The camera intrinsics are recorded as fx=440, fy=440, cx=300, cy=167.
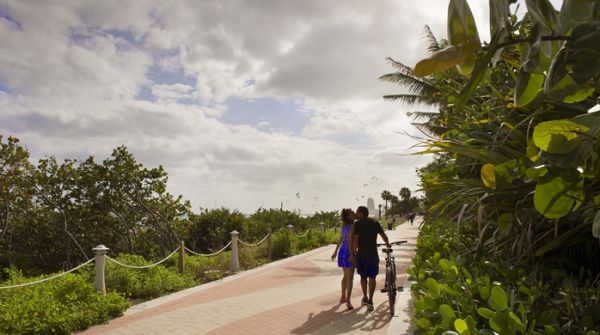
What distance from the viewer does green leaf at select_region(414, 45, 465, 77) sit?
652 mm

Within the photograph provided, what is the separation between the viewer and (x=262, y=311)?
296 inches

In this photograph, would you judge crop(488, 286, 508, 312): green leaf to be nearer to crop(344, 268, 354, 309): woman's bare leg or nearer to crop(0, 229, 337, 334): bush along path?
crop(344, 268, 354, 309): woman's bare leg

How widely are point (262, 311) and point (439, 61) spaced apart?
24.2ft

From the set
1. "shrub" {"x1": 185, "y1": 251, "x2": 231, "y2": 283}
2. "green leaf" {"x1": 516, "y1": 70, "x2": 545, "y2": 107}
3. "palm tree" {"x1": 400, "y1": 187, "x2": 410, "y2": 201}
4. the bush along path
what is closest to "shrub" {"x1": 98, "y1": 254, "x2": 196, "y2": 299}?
the bush along path

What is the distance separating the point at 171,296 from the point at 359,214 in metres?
4.17

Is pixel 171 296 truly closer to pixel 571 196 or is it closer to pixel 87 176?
pixel 87 176

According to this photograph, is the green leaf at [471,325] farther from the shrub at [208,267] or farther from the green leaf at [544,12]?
the shrub at [208,267]

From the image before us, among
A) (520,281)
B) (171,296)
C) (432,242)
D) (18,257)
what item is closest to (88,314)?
(171,296)

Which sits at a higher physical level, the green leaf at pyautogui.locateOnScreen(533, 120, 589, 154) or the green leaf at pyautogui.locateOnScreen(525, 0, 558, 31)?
the green leaf at pyautogui.locateOnScreen(525, 0, 558, 31)

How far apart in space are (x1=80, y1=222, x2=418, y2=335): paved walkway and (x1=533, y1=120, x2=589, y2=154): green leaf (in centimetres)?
503

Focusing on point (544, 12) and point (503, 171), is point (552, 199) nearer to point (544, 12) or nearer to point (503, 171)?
point (544, 12)

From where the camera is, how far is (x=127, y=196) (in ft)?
46.8

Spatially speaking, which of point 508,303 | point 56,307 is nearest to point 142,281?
point 56,307

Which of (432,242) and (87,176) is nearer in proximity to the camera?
(432,242)
